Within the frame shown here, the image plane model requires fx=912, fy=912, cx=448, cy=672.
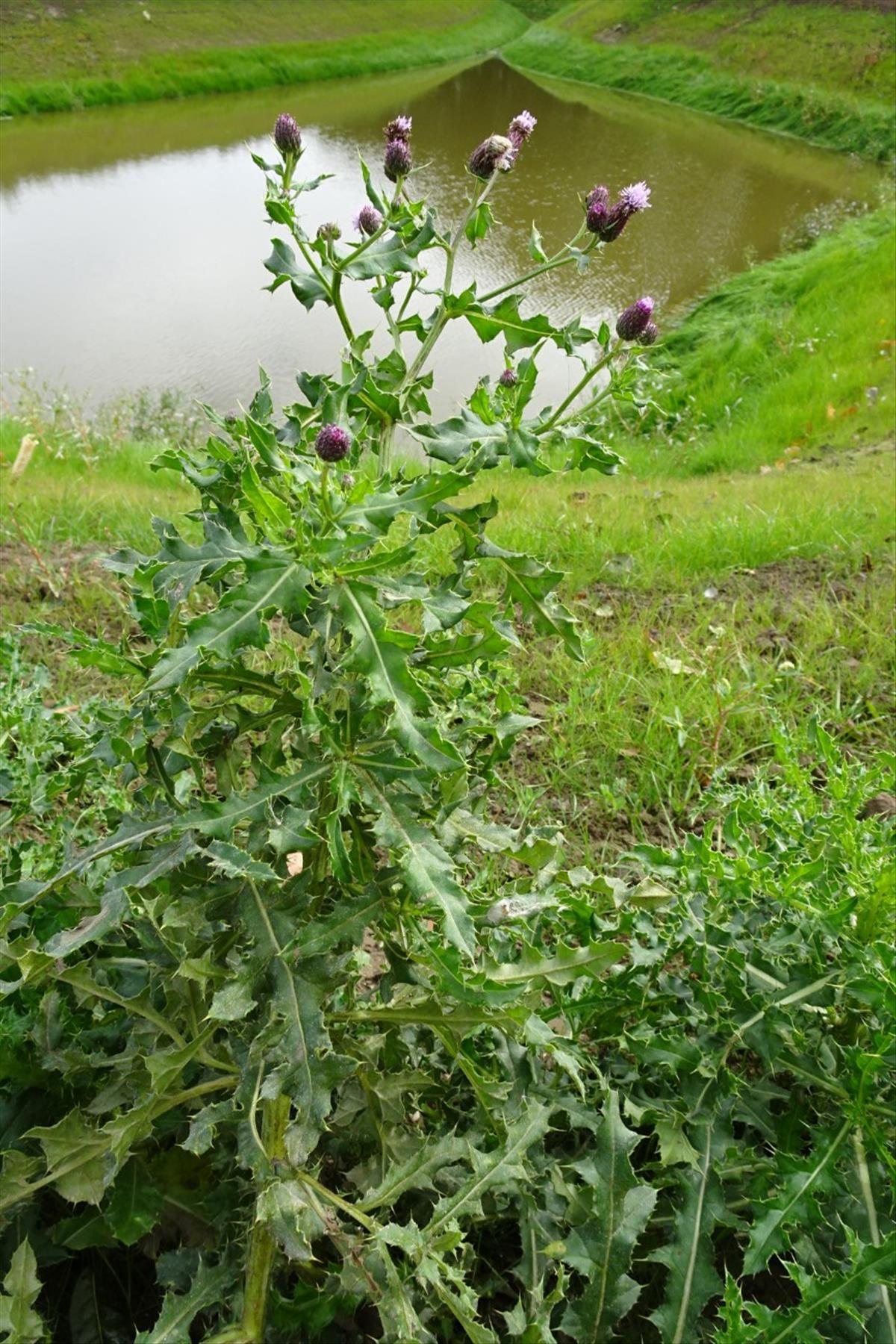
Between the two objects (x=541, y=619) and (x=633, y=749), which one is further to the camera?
(x=633, y=749)

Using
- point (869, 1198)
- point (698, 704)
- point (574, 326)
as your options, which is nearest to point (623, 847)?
point (698, 704)

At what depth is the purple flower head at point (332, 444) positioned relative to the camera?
1.07 meters

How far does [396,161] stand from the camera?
1497 mm

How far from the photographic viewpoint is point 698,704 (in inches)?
97.3

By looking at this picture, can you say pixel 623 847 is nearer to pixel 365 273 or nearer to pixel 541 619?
pixel 541 619

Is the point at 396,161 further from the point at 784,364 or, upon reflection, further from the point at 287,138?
the point at 784,364

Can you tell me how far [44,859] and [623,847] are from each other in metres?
1.23

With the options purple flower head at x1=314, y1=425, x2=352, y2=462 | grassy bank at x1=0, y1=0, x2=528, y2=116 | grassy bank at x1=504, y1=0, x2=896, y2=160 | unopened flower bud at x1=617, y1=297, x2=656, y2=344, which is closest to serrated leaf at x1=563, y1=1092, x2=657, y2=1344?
purple flower head at x1=314, y1=425, x2=352, y2=462

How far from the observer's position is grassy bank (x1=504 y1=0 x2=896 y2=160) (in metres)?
18.5

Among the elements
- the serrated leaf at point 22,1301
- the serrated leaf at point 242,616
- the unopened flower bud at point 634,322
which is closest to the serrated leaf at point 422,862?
the serrated leaf at point 242,616

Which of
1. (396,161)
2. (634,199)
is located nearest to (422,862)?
(396,161)

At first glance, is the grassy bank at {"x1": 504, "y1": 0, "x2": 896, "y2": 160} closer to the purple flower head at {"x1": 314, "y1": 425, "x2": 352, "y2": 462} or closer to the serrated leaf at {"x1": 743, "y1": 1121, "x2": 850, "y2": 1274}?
the purple flower head at {"x1": 314, "y1": 425, "x2": 352, "y2": 462}

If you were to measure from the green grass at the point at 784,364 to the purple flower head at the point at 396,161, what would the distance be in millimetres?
4252

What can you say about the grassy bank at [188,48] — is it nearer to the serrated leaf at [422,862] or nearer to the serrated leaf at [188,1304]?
the serrated leaf at [422,862]
